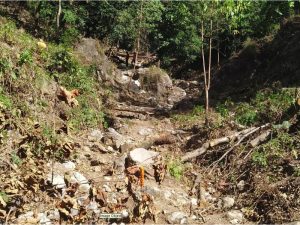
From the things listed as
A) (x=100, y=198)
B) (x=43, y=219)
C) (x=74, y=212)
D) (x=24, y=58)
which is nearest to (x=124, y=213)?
(x=100, y=198)

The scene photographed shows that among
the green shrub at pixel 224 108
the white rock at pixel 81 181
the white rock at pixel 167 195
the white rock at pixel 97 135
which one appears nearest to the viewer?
the white rock at pixel 81 181

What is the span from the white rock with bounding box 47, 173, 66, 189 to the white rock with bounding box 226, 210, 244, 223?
243 cm

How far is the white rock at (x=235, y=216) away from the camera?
5.41 m

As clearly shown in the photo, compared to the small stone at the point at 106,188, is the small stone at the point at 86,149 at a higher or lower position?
higher

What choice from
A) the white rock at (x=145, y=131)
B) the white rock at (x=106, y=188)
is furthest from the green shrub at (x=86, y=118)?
the white rock at (x=106, y=188)

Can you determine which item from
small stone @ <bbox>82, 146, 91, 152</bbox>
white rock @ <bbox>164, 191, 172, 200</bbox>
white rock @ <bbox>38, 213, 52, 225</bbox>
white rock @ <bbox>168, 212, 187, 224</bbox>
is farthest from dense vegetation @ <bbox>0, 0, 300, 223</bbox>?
white rock @ <bbox>168, 212, 187, 224</bbox>

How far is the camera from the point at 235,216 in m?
5.49

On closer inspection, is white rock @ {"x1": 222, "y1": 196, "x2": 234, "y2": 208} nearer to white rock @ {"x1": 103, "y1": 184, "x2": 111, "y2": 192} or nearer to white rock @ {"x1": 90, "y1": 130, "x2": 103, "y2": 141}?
white rock @ {"x1": 103, "y1": 184, "x2": 111, "y2": 192}

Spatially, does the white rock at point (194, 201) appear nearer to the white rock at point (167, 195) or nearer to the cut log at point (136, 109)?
the white rock at point (167, 195)

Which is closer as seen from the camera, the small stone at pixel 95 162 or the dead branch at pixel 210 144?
the small stone at pixel 95 162

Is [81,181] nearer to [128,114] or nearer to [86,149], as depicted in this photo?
[86,149]

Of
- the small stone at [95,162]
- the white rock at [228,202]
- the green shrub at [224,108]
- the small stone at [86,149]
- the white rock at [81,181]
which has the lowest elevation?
the white rock at [228,202]

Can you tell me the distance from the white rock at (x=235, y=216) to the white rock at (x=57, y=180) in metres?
2.43

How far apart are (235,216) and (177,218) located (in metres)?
0.86
